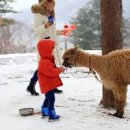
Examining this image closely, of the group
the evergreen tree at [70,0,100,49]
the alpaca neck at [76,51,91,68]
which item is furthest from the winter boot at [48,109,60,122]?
the evergreen tree at [70,0,100,49]

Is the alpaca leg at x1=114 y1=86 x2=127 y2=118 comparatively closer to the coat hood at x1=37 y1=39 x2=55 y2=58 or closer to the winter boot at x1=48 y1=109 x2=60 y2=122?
the winter boot at x1=48 y1=109 x2=60 y2=122

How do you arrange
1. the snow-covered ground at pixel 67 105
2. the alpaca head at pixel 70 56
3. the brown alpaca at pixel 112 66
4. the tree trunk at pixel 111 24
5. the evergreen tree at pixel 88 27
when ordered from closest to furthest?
the snow-covered ground at pixel 67 105 < the brown alpaca at pixel 112 66 < the alpaca head at pixel 70 56 < the tree trunk at pixel 111 24 < the evergreen tree at pixel 88 27

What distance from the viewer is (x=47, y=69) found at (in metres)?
6.42

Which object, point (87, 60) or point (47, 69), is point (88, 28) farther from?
point (47, 69)

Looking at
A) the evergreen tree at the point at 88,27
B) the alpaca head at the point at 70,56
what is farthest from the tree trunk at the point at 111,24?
the evergreen tree at the point at 88,27

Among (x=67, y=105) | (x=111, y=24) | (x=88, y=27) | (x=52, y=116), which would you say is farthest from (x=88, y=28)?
(x=52, y=116)

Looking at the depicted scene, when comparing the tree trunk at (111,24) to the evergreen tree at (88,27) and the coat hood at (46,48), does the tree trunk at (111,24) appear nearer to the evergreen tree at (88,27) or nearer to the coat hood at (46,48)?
the coat hood at (46,48)

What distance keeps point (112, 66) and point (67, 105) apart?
137 cm

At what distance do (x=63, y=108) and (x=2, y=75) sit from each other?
13.9 feet

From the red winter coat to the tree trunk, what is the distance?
1.14 metres

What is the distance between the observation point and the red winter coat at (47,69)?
6.42m

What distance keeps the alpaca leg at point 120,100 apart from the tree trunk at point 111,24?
2.88 feet

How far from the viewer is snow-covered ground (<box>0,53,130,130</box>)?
6.34m

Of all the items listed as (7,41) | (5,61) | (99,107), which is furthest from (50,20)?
(7,41)
